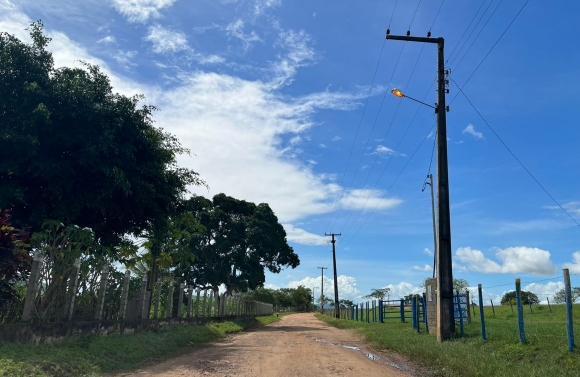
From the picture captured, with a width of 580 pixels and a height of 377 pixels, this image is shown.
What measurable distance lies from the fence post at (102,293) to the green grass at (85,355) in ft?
3.77

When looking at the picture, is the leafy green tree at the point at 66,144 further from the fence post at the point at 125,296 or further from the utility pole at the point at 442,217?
the utility pole at the point at 442,217

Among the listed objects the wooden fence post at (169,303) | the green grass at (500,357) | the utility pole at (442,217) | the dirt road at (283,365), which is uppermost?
the utility pole at (442,217)

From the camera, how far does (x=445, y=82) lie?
1530 centimetres

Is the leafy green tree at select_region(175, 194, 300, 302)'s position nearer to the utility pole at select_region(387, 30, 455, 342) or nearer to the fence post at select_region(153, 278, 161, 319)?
the fence post at select_region(153, 278, 161, 319)

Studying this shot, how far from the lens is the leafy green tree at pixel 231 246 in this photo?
3369 cm

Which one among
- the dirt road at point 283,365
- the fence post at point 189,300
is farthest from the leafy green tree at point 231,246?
the dirt road at point 283,365

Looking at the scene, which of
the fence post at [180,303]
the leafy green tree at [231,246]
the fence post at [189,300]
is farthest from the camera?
the leafy green tree at [231,246]

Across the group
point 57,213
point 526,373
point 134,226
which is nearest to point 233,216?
point 134,226

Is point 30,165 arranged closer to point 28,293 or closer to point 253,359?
point 28,293

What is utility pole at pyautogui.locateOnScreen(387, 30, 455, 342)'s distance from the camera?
45.6 feet

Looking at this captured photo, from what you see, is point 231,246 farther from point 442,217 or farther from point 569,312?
point 569,312

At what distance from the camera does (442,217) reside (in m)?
14.6

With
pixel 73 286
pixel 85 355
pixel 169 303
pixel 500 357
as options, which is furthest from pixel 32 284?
pixel 500 357

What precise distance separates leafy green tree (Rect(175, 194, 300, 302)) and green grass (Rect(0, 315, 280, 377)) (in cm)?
1941
